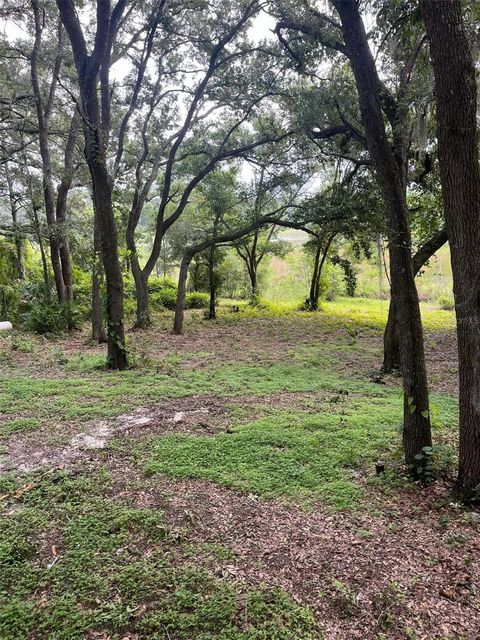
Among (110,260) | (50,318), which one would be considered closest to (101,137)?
(110,260)

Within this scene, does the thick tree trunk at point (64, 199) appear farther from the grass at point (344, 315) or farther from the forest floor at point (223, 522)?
the forest floor at point (223, 522)

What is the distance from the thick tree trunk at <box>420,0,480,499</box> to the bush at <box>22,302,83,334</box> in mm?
9091

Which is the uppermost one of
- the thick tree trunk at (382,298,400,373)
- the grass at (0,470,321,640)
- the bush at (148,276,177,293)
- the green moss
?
the bush at (148,276,177,293)

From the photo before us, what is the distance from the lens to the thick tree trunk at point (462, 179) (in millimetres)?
2236

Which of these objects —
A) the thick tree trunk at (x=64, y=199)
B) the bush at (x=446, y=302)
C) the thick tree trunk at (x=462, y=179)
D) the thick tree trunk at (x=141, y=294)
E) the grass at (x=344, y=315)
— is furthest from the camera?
the bush at (x=446, y=302)

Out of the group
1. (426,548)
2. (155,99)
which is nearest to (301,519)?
A: (426,548)

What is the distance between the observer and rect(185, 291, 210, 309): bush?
1794 cm

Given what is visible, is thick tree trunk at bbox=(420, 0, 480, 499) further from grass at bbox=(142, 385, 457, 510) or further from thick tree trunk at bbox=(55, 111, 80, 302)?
thick tree trunk at bbox=(55, 111, 80, 302)

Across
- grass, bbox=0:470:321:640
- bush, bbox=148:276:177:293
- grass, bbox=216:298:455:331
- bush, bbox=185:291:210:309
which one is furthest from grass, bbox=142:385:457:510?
bush, bbox=148:276:177:293

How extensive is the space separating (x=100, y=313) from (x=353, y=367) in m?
5.54

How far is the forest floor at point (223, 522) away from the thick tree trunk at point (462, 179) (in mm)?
713

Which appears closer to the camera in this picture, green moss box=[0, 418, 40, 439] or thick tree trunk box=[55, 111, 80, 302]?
green moss box=[0, 418, 40, 439]

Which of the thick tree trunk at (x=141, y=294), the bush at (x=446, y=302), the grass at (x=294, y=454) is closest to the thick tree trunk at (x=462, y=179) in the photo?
the grass at (x=294, y=454)

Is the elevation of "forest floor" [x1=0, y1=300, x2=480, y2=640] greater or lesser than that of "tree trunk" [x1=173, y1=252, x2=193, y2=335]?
lesser
